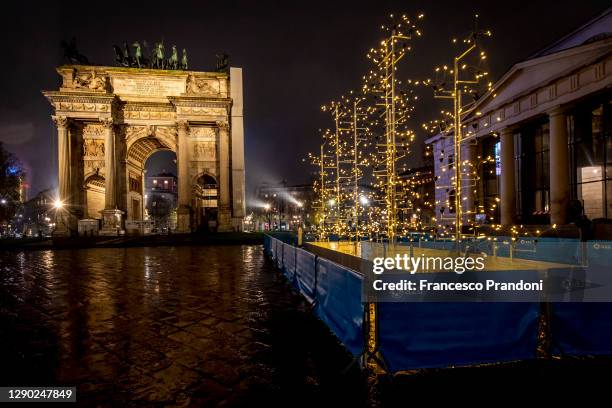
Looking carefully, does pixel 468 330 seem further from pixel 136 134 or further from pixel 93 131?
pixel 93 131

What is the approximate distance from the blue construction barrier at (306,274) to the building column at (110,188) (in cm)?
2824

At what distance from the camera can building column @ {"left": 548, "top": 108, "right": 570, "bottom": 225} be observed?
1719 centimetres

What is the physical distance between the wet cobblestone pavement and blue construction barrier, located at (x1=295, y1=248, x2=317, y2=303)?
0.93ft

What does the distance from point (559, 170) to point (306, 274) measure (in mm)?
16137

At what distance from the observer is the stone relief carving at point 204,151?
3419cm

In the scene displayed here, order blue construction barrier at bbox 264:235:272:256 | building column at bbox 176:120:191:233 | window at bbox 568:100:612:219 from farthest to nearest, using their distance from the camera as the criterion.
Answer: building column at bbox 176:120:191:233, window at bbox 568:100:612:219, blue construction barrier at bbox 264:235:272:256

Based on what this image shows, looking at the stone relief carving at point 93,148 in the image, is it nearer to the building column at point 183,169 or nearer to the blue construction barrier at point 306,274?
the building column at point 183,169


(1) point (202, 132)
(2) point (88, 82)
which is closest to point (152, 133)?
(1) point (202, 132)

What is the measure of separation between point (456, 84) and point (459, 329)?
5954 mm

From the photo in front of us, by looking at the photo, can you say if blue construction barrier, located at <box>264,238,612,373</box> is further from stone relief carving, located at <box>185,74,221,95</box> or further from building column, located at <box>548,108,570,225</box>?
stone relief carving, located at <box>185,74,221,95</box>

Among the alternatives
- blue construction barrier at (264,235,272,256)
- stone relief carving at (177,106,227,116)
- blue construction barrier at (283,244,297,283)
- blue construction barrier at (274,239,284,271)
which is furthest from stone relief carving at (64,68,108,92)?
blue construction barrier at (283,244,297,283)

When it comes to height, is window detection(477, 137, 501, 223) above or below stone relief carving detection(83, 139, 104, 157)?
below

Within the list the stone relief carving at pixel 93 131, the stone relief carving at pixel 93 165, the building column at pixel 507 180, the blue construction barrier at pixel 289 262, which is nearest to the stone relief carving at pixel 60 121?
the stone relief carving at pixel 93 131

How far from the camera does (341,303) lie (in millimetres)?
4879
